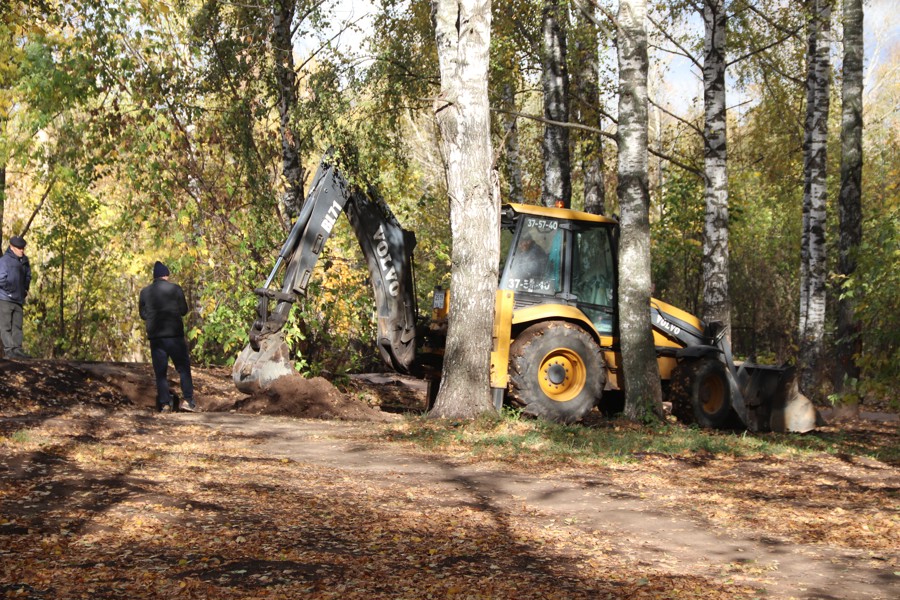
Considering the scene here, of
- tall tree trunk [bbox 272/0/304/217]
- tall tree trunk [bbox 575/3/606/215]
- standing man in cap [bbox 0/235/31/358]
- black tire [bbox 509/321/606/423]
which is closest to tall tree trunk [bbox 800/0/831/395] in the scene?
tall tree trunk [bbox 575/3/606/215]

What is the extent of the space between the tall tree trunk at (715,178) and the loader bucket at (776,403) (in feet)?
4.89

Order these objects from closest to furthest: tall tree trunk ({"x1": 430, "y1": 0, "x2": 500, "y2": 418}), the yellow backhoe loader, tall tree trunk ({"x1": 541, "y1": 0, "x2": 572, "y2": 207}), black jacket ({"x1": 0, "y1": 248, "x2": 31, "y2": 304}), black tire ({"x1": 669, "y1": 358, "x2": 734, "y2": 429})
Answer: tall tree trunk ({"x1": 430, "y1": 0, "x2": 500, "y2": 418}) < the yellow backhoe loader < black tire ({"x1": 669, "y1": 358, "x2": 734, "y2": 429}) < black jacket ({"x1": 0, "y1": 248, "x2": 31, "y2": 304}) < tall tree trunk ({"x1": 541, "y1": 0, "x2": 572, "y2": 207})

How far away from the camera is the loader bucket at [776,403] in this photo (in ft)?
43.9

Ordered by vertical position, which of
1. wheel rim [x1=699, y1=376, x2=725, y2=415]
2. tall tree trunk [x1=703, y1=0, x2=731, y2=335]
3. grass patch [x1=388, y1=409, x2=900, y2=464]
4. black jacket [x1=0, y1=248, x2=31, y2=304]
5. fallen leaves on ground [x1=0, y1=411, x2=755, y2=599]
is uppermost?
tall tree trunk [x1=703, y1=0, x2=731, y2=335]

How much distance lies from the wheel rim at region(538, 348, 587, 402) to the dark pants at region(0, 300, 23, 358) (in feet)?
27.9

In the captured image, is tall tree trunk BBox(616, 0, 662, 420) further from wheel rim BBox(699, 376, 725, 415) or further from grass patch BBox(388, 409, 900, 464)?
wheel rim BBox(699, 376, 725, 415)

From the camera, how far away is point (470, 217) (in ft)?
37.4

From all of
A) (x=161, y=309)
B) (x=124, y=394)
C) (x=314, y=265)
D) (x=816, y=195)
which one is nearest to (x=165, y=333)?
(x=161, y=309)

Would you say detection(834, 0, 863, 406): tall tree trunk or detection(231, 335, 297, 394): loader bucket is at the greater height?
detection(834, 0, 863, 406): tall tree trunk

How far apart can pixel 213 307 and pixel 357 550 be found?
1059 cm

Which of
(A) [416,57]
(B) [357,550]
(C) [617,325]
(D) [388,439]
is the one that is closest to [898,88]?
(A) [416,57]

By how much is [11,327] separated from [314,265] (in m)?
5.86

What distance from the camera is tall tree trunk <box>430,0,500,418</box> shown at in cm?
1138

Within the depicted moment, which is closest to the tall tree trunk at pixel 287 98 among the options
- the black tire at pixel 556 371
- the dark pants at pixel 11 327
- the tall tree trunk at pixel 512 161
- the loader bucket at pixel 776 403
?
the dark pants at pixel 11 327
